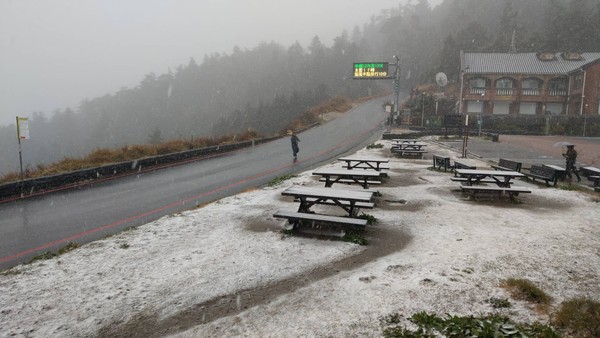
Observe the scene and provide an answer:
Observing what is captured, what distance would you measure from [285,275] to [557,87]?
190 feet

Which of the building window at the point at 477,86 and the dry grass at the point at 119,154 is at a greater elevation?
the building window at the point at 477,86

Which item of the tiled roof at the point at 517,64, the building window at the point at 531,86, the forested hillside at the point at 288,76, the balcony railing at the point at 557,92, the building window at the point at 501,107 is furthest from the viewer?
the forested hillside at the point at 288,76

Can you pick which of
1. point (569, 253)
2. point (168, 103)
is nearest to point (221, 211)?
point (569, 253)

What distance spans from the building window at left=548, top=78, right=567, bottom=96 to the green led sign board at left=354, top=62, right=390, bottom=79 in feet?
83.1

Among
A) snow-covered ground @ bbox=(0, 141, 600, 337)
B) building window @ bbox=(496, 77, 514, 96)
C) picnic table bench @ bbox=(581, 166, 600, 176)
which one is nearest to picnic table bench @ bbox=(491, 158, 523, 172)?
picnic table bench @ bbox=(581, 166, 600, 176)

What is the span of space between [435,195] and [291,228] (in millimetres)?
5750

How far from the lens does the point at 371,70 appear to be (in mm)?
42438

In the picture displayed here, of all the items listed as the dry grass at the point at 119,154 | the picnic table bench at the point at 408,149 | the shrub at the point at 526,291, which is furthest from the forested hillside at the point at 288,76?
the shrub at the point at 526,291

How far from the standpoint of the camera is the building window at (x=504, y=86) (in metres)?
51.9

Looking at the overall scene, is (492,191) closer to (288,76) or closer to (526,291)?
(526,291)

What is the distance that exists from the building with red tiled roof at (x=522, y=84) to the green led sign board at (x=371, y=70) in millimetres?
15946

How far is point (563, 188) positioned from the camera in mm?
13641

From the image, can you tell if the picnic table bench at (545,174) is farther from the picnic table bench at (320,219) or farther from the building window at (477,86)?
the building window at (477,86)

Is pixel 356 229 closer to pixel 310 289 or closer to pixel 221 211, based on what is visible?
pixel 310 289
